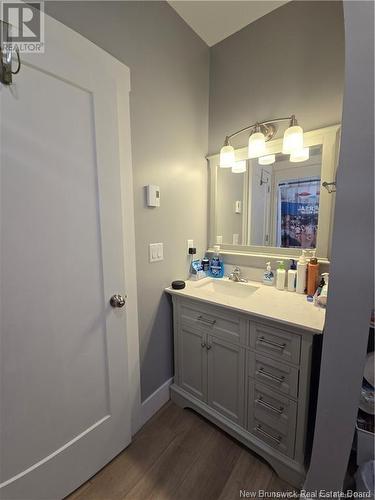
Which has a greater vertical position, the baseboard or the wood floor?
the baseboard

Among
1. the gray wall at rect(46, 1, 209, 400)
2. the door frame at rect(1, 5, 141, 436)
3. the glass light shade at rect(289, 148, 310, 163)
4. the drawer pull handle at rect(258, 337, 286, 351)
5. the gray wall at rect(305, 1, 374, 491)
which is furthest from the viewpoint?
the glass light shade at rect(289, 148, 310, 163)

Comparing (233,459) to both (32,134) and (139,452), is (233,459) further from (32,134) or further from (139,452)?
(32,134)

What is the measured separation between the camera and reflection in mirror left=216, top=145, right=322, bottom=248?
4.72 ft

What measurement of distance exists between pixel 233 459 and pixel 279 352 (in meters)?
0.73

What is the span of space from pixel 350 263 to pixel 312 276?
66 centimetres

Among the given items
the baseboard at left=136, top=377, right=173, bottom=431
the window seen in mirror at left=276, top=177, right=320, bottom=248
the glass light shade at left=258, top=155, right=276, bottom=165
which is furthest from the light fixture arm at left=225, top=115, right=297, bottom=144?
the baseboard at left=136, top=377, right=173, bottom=431

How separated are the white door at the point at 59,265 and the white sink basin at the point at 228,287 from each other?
2.32ft

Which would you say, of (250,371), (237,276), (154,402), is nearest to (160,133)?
(237,276)

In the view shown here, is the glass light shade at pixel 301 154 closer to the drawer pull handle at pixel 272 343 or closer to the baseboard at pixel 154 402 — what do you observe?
the drawer pull handle at pixel 272 343

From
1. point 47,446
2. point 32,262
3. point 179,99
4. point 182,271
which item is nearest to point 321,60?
point 179,99

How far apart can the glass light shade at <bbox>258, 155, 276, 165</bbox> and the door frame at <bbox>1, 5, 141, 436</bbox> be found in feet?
3.11

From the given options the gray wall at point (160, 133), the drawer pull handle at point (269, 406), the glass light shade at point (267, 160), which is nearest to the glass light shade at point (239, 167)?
the glass light shade at point (267, 160)

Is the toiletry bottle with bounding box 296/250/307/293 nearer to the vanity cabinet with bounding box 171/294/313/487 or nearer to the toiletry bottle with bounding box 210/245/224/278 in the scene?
the vanity cabinet with bounding box 171/294/313/487

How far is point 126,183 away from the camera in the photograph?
1230mm
